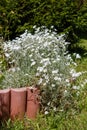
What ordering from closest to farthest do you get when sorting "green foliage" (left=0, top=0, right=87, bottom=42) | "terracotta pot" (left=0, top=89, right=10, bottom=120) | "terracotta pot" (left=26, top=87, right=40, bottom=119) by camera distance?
"terracotta pot" (left=0, top=89, right=10, bottom=120) → "terracotta pot" (left=26, top=87, right=40, bottom=119) → "green foliage" (left=0, top=0, right=87, bottom=42)

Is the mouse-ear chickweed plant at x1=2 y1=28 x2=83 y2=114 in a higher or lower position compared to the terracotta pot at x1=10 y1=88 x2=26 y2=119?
higher

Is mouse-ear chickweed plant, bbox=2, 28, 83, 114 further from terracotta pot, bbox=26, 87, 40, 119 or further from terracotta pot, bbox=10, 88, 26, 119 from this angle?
terracotta pot, bbox=10, 88, 26, 119

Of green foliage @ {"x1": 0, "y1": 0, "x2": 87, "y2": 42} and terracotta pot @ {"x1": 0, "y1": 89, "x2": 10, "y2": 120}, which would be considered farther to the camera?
green foliage @ {"x1": 0, "y1": 0, "x2": 87, "y2": 42}

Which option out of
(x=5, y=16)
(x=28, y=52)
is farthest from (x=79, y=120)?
(x=5, y=16)

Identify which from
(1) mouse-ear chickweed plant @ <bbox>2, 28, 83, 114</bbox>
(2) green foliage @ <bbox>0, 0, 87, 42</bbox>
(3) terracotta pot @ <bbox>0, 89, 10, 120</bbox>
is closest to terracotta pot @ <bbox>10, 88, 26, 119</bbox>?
(3) terracotta pot @ <bbox>0, 89, 10, 120</bbox>

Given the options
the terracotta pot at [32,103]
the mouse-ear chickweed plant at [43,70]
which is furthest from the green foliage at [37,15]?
the terracotta pot at [32,103]

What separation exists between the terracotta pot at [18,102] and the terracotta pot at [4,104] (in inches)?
2.3

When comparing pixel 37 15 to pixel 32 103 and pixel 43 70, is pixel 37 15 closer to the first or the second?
pixel 43 70

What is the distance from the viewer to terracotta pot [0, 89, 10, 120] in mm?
4973

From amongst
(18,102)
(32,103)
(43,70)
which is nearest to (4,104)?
(18,102)

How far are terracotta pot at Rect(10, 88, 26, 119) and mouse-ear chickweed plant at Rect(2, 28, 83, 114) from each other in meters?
0.23

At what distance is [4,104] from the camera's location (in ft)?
16.5

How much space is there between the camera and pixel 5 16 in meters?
8.13

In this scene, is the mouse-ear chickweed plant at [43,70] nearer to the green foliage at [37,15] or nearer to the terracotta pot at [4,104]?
the terracotta pot at [4,104]
